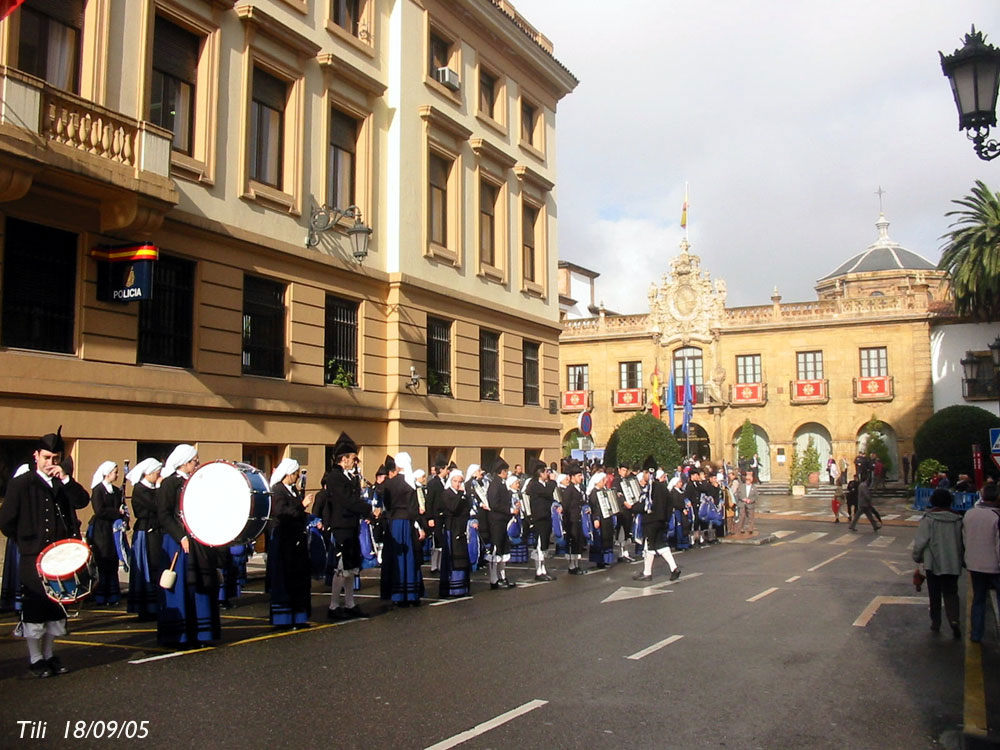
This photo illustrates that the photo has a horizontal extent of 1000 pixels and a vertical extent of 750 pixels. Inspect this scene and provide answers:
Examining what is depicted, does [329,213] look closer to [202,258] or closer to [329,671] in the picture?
[202,258]

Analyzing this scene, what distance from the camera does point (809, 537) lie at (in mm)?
26359

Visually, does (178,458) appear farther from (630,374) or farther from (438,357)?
(630,374)

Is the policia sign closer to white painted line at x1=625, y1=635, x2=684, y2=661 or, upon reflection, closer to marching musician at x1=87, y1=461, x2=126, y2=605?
marching musician at x1=87, y1=461, x2=126, y2=605

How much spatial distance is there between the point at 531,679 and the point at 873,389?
48.7 metres

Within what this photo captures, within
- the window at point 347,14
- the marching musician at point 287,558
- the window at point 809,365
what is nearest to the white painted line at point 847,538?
the marching musician at point 287,558

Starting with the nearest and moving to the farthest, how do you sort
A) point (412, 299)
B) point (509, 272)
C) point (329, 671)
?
point (329, 671) < point (412, 299) < point (509, 272)

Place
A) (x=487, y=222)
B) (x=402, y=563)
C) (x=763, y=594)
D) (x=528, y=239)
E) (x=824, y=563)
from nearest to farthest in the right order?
(x=402, y=563) → (x=763, y=594) → (x=824, y=563) → (x=487, y=222) → (x=528, y=239)

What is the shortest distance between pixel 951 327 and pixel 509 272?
34822 mm

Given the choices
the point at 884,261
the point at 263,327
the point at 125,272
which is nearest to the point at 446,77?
the point at 263,327

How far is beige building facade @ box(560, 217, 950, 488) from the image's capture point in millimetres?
52031

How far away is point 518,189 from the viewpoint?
27.6 metres

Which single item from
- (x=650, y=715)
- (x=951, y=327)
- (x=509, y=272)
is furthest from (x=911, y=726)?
(x=951, y=327)

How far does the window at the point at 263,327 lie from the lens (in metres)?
18.1

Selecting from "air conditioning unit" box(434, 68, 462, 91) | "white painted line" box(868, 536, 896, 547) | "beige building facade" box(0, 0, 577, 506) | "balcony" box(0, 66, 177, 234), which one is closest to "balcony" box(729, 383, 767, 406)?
"beige building facade" box(0, 0, 577, 506)
